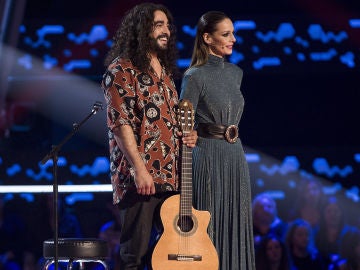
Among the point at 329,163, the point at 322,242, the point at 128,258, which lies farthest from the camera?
the point at 329,163

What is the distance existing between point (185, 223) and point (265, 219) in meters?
2.67

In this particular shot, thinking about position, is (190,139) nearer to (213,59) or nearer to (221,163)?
(221,163)

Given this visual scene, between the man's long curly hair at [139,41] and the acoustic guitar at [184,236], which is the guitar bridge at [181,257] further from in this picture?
the man's long curly hair at [139,41]

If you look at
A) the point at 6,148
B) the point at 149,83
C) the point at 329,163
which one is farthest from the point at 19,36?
the point at 149,83

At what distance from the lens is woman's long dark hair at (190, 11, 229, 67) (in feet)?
10.8

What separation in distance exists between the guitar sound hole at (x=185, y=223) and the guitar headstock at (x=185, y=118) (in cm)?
35

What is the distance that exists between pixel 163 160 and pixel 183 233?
11.9 inches

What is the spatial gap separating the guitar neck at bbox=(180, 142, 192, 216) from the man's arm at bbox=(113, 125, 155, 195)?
0.15 m

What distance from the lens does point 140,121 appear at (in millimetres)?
2902

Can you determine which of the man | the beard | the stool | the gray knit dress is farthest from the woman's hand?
the stool

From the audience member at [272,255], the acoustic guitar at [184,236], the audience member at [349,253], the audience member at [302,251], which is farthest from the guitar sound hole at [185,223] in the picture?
the audience member at [349,253]

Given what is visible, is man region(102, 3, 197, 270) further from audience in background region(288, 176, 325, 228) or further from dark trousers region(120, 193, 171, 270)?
audience in background region(288, 176, 325, 228)

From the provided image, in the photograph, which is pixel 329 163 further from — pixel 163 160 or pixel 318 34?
pixel 163 160

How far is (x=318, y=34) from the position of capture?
6.20 m
